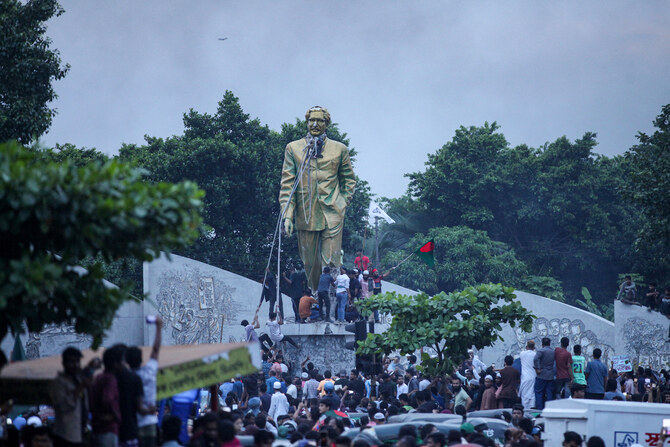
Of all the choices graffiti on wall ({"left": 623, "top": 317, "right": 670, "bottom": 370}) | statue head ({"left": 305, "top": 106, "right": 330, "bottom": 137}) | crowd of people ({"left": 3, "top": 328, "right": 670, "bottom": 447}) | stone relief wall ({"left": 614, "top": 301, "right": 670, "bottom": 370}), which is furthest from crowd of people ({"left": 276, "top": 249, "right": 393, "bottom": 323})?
graffiti on wall ({"left": 623, "top": 317, "right": 670, "bottom": 370})

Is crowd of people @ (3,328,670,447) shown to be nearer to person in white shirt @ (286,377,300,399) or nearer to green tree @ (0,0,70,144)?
person in white shirt @ (286,377,300,399)

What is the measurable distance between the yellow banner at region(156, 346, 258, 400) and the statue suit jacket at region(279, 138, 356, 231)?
14626 millimetres

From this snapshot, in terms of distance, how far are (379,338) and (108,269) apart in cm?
→ 1930

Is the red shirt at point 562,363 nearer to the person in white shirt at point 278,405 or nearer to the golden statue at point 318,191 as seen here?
the person in white shirt at point 278,405

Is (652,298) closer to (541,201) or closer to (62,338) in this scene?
(541,201)

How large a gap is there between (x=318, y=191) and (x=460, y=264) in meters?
15.7

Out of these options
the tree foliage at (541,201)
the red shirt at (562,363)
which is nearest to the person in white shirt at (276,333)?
the red shirt at (562,363)

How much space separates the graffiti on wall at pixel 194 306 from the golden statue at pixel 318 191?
5981 mm

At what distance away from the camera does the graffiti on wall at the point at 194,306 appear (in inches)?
1107

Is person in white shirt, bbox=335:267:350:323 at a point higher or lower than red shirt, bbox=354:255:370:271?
lower

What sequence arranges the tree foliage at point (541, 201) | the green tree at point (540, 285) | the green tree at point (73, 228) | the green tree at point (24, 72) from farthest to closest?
the tree foliage at point (541, 201), the green tree at point (540, 285), the green tree at point (24, 72), the green tree at point (73, 228)

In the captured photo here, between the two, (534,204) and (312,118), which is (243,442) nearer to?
(312,118)

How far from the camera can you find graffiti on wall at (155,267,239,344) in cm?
2812

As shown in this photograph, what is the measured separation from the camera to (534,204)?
4169 cm
